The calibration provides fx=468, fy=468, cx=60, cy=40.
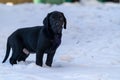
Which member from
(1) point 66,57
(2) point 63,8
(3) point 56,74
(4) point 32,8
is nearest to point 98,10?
(2) point 63,8

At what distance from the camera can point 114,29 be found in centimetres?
1262

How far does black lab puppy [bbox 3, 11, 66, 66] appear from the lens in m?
7.26

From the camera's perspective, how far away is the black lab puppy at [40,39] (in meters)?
7.26

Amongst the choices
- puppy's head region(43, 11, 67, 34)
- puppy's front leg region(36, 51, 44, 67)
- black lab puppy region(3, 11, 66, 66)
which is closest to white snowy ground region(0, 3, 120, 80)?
puppy's front leg region(36, 51, 44, 67)

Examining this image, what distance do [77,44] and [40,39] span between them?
11.8 ft

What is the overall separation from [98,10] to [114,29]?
2.49m

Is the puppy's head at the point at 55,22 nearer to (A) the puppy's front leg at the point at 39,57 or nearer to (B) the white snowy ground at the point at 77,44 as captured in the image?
(A) the puppy's front leg at the point at 39,57

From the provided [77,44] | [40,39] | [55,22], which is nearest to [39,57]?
[40,39]

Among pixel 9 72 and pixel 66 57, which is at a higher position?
pixel 9 72

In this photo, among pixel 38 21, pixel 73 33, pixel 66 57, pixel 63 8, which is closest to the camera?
A: pixel 66 57

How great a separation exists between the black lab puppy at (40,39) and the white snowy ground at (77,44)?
208 mm

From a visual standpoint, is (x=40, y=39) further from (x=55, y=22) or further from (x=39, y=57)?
(x=55, y=22)

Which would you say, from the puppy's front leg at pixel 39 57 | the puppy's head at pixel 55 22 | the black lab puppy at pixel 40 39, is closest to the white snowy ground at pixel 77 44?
the puppy's front leg at pixel 39 57

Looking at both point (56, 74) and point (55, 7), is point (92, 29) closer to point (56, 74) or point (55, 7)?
point (55, 7)
